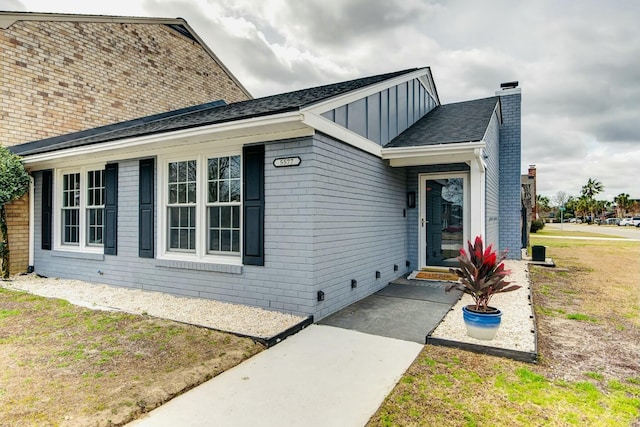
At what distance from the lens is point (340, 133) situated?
207 inches

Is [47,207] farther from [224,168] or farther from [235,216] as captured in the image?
[235,216]

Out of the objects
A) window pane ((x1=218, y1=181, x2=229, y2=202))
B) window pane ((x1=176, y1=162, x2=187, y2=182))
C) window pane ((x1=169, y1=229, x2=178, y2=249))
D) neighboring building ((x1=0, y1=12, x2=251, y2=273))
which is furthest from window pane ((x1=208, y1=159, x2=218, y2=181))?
neighboring building ((x1=0, y1=12, x2=251, y2=273))

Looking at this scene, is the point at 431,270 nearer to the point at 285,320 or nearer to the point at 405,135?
the point at 405,135

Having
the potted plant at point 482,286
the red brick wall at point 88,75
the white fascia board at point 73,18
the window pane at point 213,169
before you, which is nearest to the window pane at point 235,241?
the window pane at point 213,169

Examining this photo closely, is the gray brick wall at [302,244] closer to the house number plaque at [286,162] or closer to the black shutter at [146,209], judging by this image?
the house number plaque at [286,162]

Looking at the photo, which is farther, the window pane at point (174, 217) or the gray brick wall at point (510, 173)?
the gray brick wall at point (510, 173)

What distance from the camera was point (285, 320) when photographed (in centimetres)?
464

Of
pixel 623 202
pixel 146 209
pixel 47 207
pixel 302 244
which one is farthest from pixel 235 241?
pixel 623 202

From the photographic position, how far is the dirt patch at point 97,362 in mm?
2629

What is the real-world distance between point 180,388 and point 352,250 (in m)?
3.44

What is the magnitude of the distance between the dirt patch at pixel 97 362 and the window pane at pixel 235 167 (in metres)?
2.33

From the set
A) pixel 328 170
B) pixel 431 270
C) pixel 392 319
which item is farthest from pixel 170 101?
pixel 392 319

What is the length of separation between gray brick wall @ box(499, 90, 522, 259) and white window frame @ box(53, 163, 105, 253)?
1086cm

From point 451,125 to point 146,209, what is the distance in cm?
668
